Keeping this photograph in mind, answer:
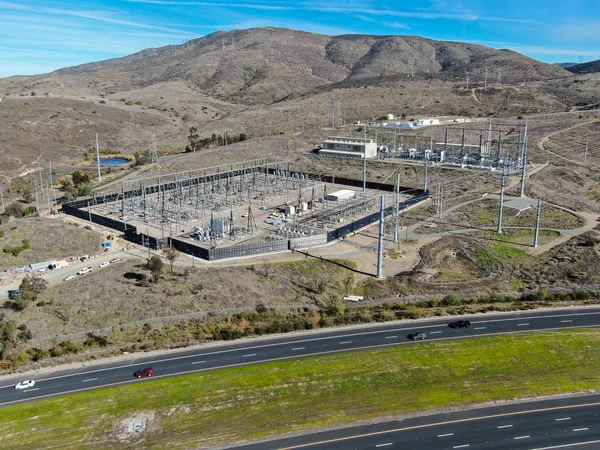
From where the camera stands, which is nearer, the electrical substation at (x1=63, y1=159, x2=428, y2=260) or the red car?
the red car

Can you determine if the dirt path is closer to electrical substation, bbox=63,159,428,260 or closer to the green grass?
electrical substation, bbox=63,159,428,260

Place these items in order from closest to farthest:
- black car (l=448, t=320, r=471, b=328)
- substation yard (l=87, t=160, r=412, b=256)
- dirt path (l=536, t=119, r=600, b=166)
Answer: black car (l=448, t=320, r=471, b=328), substation yard (l=87, t=160, r=412, b=256), dirt path (l=536, t=119, r=600, b=166)

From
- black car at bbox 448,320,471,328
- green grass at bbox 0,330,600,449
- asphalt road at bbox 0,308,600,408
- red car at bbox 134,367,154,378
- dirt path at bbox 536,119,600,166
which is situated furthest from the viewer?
dirt path at bbox 536,119,600,166

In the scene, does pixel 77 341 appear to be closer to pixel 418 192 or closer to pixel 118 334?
pixel 118 334

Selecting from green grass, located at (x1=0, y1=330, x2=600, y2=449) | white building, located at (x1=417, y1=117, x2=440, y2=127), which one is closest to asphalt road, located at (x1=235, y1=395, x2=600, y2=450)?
green grass, located at (x1=0, y1=330, x2=600, y2=449)

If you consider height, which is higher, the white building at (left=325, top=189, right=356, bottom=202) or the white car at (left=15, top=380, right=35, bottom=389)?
the white building at (left=325, top=189, right=356, bottom=202)

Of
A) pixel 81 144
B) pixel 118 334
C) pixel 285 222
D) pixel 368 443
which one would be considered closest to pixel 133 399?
pixel 118 334
